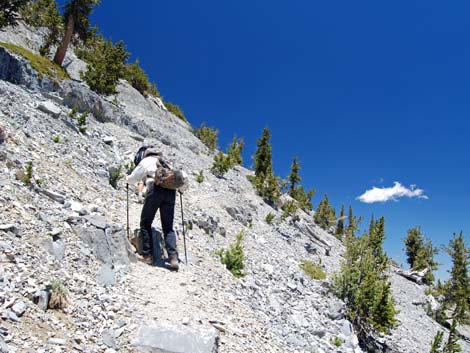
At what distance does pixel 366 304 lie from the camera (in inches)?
554

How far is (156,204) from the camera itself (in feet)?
28.1

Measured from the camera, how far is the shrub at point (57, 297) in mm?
5207

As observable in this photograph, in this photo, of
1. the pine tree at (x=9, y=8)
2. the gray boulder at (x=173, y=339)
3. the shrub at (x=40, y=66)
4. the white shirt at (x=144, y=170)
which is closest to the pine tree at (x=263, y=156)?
the shrub at (x=40, y=66)

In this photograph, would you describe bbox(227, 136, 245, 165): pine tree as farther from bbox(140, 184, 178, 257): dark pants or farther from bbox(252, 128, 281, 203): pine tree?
bbox(140, 184, 178, 257): dark pants

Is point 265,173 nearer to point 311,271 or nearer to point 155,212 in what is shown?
point 311,271

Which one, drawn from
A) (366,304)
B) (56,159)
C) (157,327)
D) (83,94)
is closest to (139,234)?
(157,327)

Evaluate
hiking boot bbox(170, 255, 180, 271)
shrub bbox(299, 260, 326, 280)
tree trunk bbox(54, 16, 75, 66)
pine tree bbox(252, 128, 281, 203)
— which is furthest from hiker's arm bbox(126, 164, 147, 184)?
pine tree bbox(252, 128, 281, 203)

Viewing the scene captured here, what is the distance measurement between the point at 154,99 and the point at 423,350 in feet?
140

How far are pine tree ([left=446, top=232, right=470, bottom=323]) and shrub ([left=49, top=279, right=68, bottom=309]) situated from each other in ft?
125

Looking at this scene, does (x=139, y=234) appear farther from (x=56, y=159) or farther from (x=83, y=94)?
(x=83, y=94)

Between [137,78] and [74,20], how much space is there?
18.6 meters

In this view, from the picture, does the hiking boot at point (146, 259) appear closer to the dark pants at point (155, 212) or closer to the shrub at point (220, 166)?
the dark pants at point (155, 212)

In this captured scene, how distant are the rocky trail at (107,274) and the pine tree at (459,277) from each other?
65.1 ft

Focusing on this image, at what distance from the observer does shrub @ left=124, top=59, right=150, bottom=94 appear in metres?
44.6
